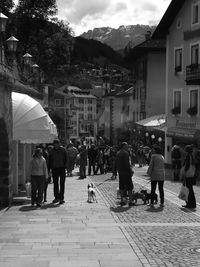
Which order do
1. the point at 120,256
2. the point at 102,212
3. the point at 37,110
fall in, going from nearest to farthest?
the point at 120,256 < the point at 102,212 < the point at 37,110

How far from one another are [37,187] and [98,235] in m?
4.54

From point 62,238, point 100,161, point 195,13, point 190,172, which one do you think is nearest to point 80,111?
point 195,13

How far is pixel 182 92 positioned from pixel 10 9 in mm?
15378

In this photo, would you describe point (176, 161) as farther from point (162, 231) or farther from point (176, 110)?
point (162, 231)

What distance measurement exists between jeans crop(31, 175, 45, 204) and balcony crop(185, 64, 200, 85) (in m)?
19.3

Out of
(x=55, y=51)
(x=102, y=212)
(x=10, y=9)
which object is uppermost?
(x=10, y=9)

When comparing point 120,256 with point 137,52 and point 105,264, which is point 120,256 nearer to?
point 105,264

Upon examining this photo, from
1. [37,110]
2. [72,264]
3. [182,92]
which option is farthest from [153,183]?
[182,92]

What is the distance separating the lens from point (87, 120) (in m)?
131

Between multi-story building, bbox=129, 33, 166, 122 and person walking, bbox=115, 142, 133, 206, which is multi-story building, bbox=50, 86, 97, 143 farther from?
person walking, bbox=115, 142, 133, 206

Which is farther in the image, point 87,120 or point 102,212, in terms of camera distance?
point 87,120

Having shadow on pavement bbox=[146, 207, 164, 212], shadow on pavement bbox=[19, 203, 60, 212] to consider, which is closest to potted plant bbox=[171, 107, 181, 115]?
shadow on pavement bbox=[146, 207, 164, 212]

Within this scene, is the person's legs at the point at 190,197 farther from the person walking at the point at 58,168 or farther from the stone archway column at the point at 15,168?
the stone archway column at the point at 15,168

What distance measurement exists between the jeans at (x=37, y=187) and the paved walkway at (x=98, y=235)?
0.85ft
